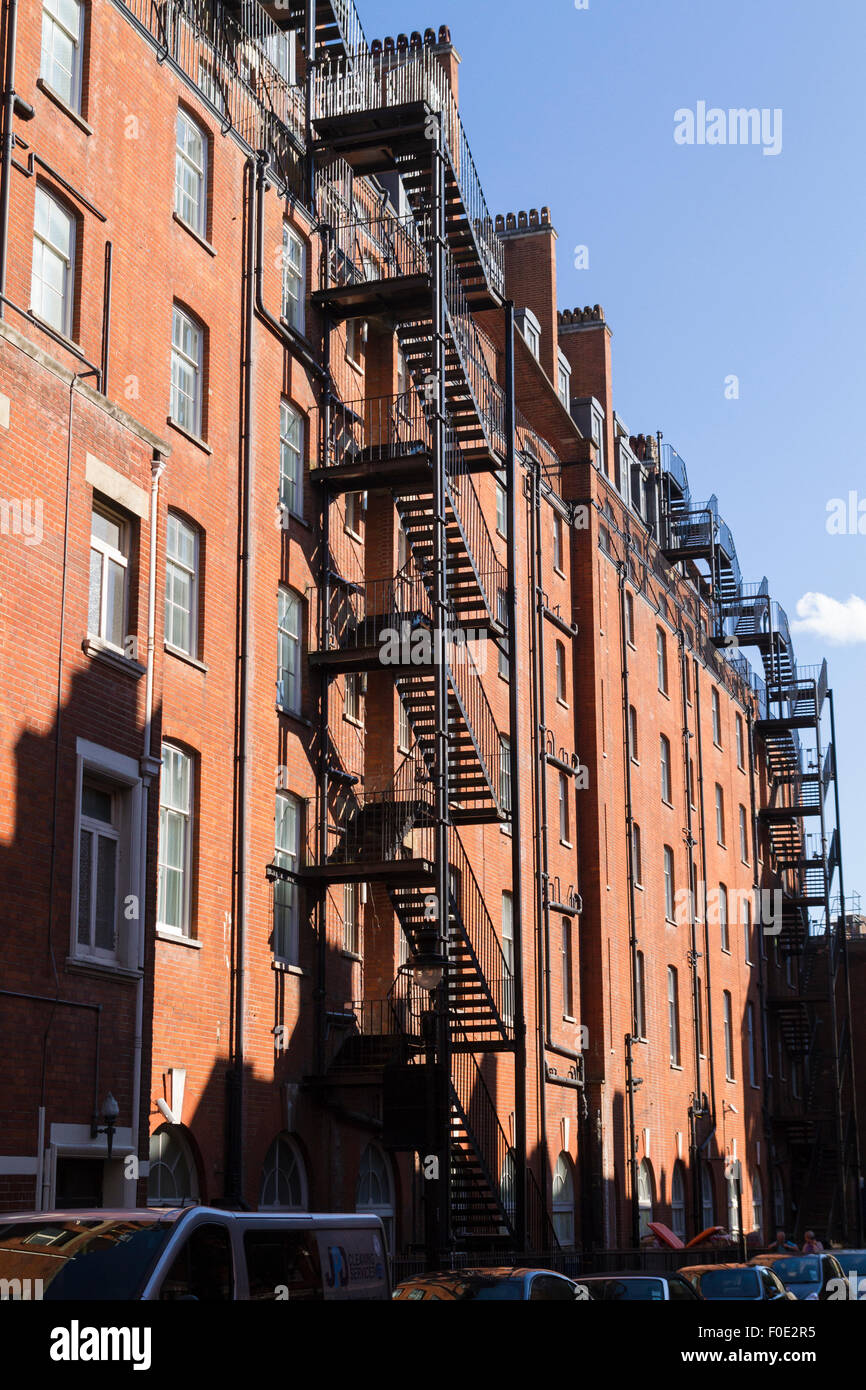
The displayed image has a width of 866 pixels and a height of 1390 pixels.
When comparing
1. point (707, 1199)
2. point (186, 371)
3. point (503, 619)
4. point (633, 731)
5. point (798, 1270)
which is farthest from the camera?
point (707, 1199)

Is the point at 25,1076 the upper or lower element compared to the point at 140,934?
lower

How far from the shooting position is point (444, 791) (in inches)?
899

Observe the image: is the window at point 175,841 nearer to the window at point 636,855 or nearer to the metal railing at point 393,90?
the metal railing at point 393,90

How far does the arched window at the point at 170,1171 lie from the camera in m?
17.9

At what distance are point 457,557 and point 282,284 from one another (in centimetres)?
474

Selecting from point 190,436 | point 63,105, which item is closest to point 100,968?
point 190,436

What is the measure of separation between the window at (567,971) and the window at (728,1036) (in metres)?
13.6

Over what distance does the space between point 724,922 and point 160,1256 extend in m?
39.8

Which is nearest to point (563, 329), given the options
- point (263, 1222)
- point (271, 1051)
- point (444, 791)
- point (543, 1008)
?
point (543, 1008)

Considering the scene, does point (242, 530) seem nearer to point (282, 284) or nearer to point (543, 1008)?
point (282, 284)

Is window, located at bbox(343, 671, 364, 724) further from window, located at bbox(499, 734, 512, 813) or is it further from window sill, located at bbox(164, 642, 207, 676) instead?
window, located at bbox(499, 734, 512, 813)

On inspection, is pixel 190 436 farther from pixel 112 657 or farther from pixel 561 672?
pixel 561 672

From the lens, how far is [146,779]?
1730 cm

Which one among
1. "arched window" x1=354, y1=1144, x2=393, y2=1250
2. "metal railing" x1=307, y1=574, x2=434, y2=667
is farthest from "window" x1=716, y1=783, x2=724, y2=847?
"arched window" x1=354, y1=1144, x2=393, y2=1250
